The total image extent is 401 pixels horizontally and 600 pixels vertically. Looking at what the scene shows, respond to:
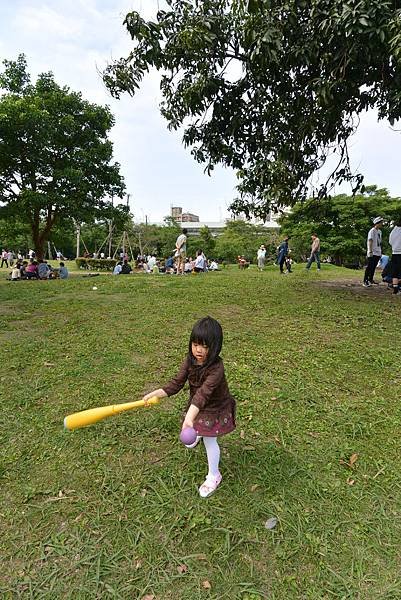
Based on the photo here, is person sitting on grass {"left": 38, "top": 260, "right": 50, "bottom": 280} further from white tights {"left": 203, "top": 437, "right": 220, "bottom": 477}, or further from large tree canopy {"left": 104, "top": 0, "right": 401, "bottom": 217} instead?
white tights {"left": 203, "top": 437, "right": 220, "bottom": 477}

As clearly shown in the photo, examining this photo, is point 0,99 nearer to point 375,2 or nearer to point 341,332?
point 375,2

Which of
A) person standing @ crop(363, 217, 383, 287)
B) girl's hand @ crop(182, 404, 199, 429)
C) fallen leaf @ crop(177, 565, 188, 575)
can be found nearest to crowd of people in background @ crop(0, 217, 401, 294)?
person standing @ crop(363, 217, 383, 287)

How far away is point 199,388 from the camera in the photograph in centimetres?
245

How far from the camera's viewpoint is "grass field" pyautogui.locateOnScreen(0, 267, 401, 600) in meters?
2.11

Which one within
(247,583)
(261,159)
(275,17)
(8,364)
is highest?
(275,17)

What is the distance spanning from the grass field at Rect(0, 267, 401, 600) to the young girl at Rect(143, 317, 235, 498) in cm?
33

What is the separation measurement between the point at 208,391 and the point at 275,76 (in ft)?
19.8

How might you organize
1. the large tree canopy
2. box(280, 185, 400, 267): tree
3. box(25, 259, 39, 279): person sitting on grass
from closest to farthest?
1. the large tree canopy
2. box(25, 259, 39, 279): person sitting on grass
3. box(280, 185, 400, 267): tree

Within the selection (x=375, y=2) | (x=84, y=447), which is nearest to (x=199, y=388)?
(x=84, y=447)

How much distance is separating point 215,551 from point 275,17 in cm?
646

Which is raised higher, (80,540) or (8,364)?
(8,364)

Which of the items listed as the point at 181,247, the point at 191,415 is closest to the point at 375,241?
the point at 181,247

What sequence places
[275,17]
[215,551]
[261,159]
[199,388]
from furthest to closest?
1. [261,159]
2. [275,17]
3. [199,388]
4. [215,551]

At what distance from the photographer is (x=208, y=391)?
7.82ft
